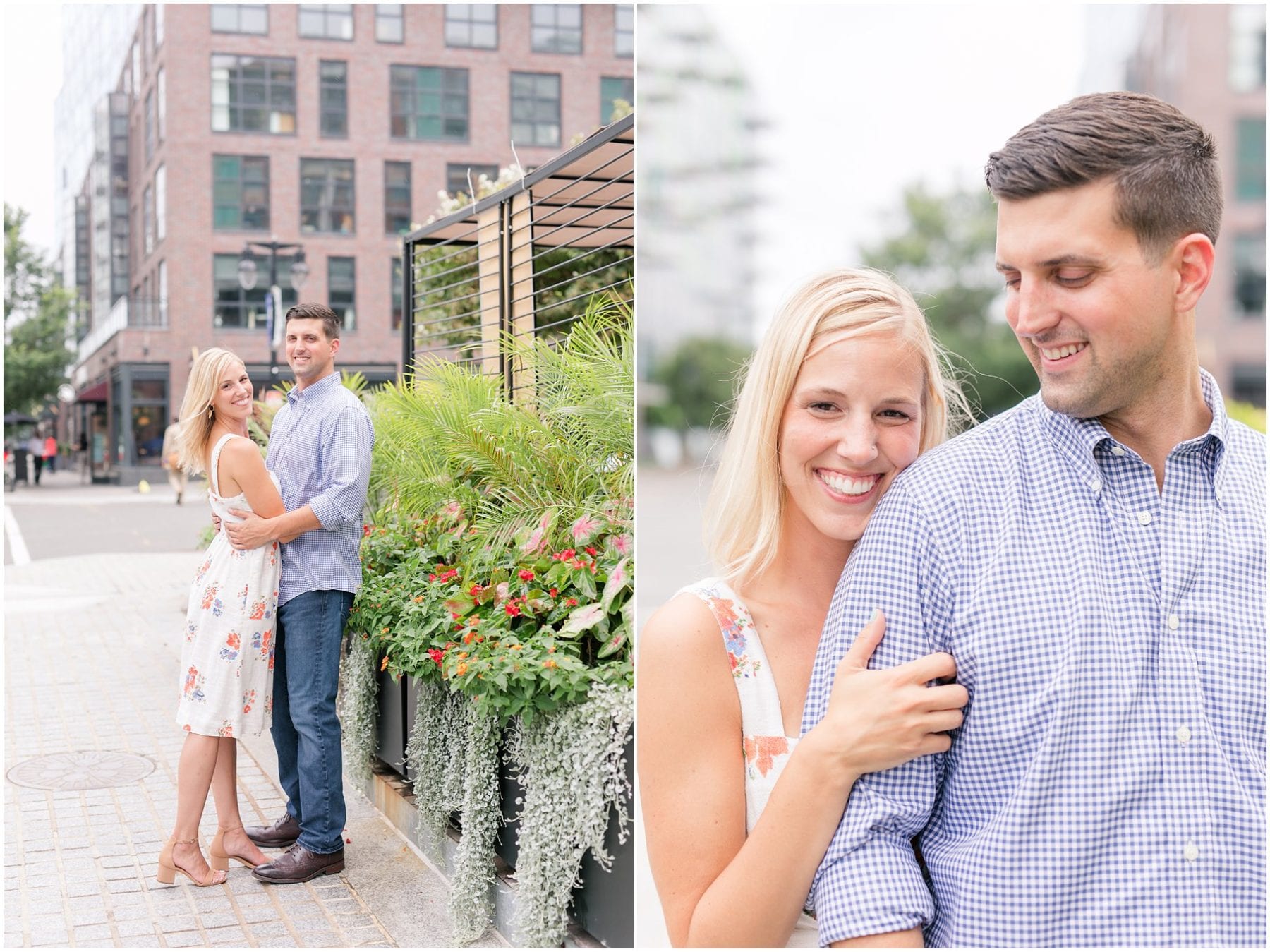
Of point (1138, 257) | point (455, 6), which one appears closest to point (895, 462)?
point (1138, 257)

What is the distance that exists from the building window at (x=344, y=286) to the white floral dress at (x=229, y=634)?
3615 cm

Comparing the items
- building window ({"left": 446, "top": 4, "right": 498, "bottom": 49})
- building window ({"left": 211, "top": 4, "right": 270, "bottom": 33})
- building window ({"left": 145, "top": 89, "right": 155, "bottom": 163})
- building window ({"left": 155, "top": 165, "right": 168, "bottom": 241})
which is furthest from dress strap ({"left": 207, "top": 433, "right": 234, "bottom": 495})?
building window ({"left": 145, "top": 89, "right": 155, "bottom": 163})

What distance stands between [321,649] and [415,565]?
0.76 metres

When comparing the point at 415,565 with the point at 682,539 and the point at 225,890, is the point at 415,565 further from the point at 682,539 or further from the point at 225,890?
the point at 682,539

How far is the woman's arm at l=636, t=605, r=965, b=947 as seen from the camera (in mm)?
1677

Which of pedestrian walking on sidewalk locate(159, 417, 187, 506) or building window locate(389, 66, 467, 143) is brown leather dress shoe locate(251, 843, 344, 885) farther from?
building window locate(389, 66, 467, 143)

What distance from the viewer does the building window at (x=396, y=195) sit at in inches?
1560

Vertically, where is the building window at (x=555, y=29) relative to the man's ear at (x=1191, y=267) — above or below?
above

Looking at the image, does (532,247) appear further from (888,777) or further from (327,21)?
(327,21)

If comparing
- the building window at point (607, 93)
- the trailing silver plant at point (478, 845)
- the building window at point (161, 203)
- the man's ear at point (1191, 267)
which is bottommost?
the trailing silver plant at point (478, 845)

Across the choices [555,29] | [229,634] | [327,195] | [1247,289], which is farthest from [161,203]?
[229,634]

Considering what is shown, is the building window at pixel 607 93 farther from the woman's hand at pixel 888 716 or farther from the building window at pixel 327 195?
the woman's hand at pixel 888 716

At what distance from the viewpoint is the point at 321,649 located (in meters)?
4.05

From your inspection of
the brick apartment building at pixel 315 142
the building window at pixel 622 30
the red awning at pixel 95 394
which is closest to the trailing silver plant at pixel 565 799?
the brick apartment building at pixel 315 142
